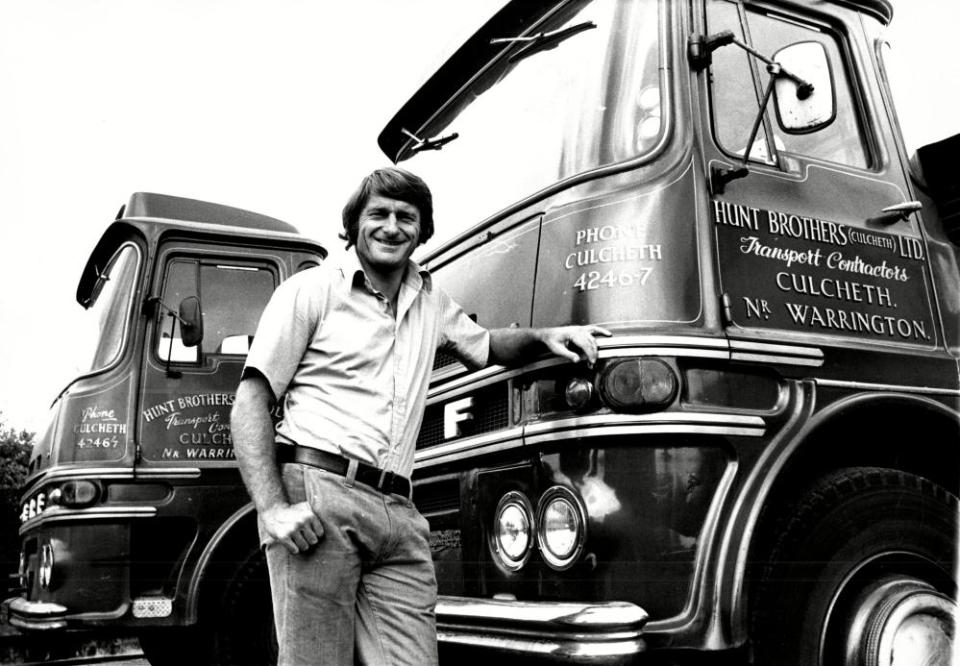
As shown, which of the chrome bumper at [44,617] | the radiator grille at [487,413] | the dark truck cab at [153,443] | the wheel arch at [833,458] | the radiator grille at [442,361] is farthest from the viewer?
the dark truck cab at [153,443]

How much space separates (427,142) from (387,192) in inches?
63.8

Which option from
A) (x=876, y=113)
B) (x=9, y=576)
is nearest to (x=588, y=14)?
(x=876, y=113)

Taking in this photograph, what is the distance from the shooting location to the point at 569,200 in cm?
279

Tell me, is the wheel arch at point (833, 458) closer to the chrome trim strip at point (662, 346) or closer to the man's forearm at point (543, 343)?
the chrome trim strip at point (662, 346)

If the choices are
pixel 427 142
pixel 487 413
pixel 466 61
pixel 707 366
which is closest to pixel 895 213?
pixel 707 366

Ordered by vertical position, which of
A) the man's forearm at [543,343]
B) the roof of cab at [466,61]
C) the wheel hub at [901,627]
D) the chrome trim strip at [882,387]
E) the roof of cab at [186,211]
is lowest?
the wheel hub at [901,627]

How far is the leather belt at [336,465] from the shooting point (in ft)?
7.30

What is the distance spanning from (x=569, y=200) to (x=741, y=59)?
2.76 ft

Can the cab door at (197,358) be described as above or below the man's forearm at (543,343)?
above

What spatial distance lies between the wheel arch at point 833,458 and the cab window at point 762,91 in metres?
0.87

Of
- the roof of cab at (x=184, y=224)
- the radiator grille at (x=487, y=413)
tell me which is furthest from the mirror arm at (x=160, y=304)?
→ the radiator grille at (x=487, y=413)

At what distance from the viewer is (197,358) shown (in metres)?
5.10

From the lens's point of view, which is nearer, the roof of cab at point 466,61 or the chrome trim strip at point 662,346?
the chrome trim strip at point 662,346

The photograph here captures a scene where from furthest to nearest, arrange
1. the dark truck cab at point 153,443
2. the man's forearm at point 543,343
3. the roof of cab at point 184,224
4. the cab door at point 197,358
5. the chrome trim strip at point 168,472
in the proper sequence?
1. the roof of cab at point 184,224
2. the cab door at point 197,358
3. the chrome trim strip at point 168,472
4. the dark truck cab at point 153,443
5. the man's forearm at point 543,343
